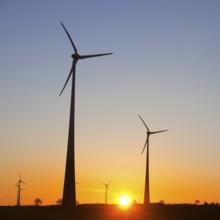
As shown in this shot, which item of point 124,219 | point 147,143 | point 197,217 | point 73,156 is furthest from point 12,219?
point 147,143

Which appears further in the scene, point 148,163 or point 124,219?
point 148,163

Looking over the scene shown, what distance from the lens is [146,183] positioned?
14188 cm

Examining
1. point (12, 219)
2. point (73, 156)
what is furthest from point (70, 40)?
point (12, 219)

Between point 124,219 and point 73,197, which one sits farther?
point 73,197

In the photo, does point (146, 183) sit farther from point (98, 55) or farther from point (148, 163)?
point (98, 55)

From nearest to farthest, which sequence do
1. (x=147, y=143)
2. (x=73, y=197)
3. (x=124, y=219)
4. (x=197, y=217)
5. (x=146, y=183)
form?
1. (x=124, y=219)
2. (x=197, y=217)
3. (x=73, y=197)
4. (x=146, y=183)
5. (x=147, y=143)

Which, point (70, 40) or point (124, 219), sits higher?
point (70, 40)

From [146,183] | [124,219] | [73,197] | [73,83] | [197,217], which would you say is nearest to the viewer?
[124,219]

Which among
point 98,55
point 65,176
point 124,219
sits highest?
point 98,55

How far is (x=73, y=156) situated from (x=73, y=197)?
7.17 metres

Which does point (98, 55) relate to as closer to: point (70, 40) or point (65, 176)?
point (70, 40)

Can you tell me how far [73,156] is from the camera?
98.1 metres

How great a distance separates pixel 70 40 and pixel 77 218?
146 feet

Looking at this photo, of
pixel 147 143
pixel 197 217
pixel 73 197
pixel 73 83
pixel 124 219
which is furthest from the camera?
pixel 147 143
